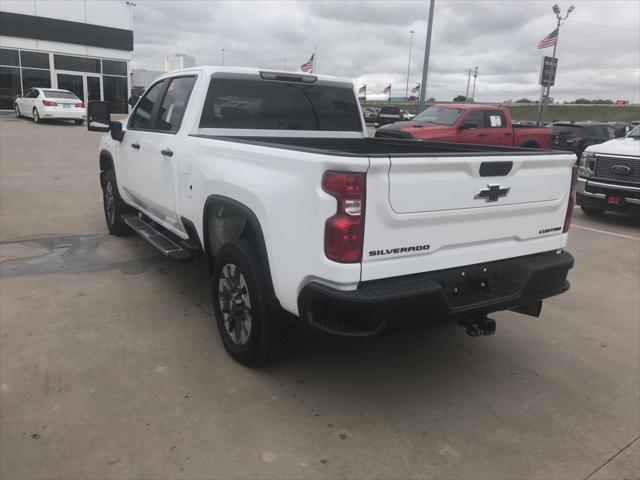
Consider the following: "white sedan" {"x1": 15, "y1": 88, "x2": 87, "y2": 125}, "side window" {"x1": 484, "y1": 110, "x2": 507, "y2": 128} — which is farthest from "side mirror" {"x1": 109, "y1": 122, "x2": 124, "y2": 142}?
"white sedan" {"x1": 15, "y1": 88, "x2": 87, "y2": 125}

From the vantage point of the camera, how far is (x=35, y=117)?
22.8 meters

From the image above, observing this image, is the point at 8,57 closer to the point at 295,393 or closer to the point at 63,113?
the point at 63,113

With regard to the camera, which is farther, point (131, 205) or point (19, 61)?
point (19, 61)

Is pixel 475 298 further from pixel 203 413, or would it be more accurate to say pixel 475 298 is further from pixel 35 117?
pixel 35 117

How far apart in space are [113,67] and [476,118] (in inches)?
1038

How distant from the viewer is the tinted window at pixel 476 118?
41.6ft

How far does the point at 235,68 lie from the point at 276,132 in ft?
1.96

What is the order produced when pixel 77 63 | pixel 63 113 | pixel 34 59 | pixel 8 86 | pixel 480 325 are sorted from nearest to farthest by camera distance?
pixel 480 325, pixel 63 113, pixel 8 86, pixel 34 59, pixel 77 63

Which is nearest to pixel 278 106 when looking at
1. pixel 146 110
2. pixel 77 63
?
pixel 146 110

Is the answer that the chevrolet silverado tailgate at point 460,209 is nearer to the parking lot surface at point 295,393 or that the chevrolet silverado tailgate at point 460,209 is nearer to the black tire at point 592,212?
the parking lot surface at point 295,393

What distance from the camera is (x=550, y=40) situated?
22500 mm

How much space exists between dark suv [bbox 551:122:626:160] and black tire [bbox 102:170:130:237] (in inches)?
578

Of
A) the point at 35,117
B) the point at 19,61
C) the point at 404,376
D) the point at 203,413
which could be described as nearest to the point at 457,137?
the point at 404,376

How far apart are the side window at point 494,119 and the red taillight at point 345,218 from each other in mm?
11516
